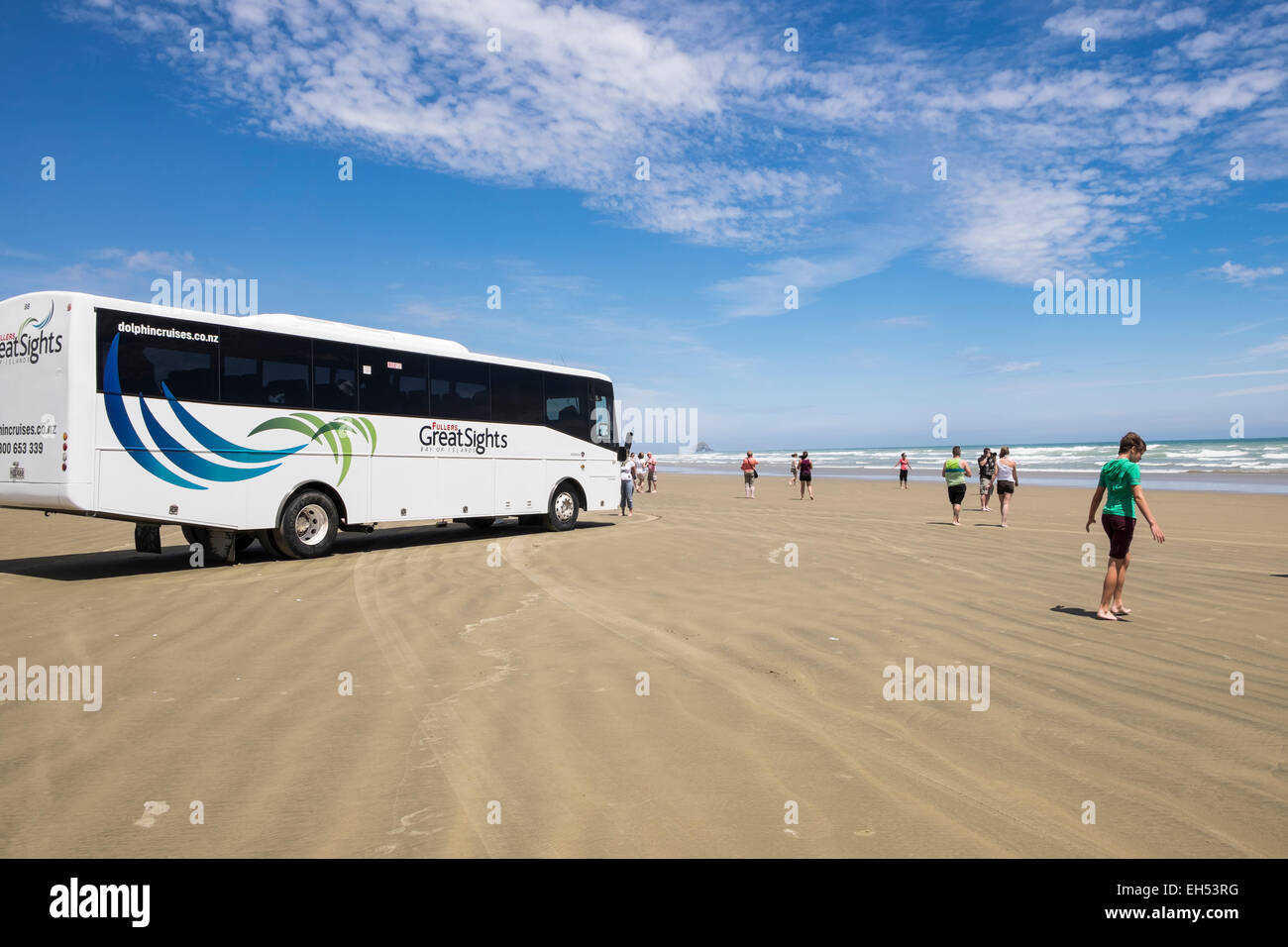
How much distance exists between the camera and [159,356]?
35.0ft

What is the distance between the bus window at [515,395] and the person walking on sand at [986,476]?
42.2 ft

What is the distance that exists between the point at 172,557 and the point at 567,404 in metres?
8.01

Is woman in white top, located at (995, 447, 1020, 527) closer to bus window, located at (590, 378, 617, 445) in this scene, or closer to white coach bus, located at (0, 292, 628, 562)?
bus window, located at (590, 378, 617, 445)

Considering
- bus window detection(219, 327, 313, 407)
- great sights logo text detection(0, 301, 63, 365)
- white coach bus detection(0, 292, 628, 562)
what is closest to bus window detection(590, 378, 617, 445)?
white coach bus detection(0, 292, 628, 562)

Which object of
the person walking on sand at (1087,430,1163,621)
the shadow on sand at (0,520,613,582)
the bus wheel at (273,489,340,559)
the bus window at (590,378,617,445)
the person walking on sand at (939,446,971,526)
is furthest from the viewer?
the person walking on sand at (939,446,971,526)

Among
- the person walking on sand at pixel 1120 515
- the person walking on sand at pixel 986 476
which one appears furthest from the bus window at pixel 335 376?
the person walking on sand at pixel 986 476

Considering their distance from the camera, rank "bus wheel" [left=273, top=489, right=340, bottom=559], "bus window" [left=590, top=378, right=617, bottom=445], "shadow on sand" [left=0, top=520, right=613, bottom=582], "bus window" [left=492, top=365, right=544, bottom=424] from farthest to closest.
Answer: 1. "bus window" [left=590, top=378, right=617, bottom=445]
2. "bus window" [left=492, top=365, right=544, bottom=424]
3. "bus wheel" [left=273, top=489, right=340, bottom=559]
4. "shadow on sand" [left=0, top=520, right=613, bottom=582]

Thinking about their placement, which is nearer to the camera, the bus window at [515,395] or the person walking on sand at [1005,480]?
the bus window at [515,395]

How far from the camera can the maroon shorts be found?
7816mm

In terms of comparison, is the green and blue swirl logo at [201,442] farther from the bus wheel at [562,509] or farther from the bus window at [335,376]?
the bus wheel at [562,509]

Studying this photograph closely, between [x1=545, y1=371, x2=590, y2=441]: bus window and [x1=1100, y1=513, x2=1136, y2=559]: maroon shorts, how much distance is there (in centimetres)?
1143

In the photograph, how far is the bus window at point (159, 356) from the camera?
1018cm
